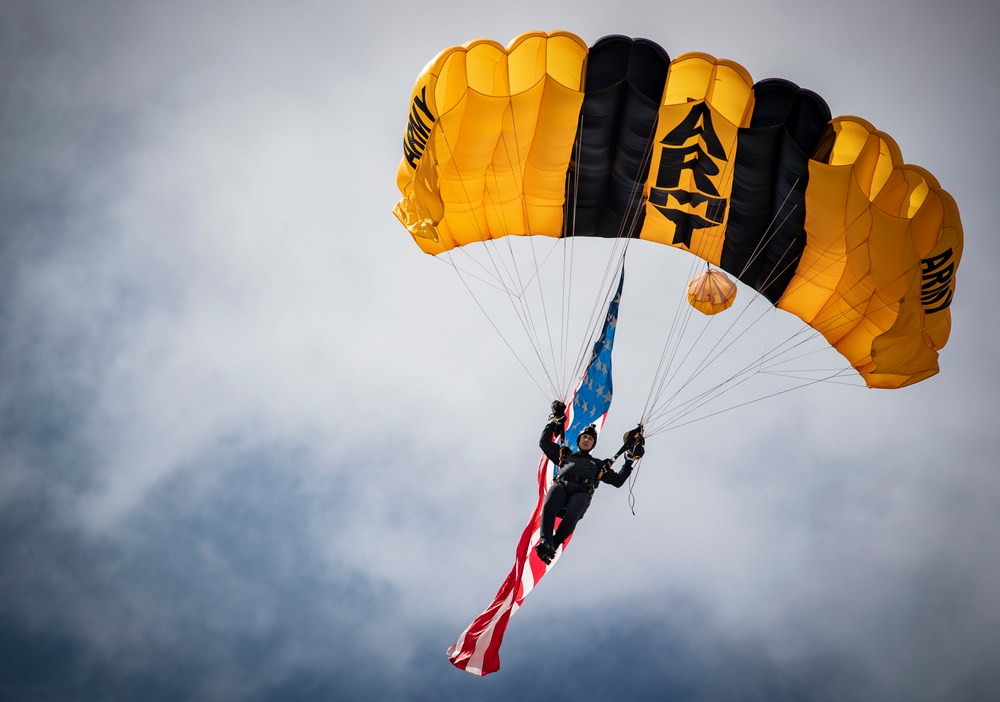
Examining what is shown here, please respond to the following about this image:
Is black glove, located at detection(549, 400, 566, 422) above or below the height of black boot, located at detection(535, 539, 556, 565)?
above

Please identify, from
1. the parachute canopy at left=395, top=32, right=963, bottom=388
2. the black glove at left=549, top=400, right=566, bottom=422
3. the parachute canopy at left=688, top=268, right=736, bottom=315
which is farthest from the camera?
the parachute canopy at left=688, top=268, right=736, bottom=315

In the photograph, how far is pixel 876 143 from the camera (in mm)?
8852

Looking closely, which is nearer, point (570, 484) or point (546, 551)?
point (546, 551)

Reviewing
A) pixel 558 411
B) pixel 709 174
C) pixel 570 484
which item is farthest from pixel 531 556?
pixel 709 174

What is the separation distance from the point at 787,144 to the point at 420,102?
420cm

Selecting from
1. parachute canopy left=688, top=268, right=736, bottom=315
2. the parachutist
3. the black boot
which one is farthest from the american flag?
parachute canopy left=688, top=268, right=736, bottom=315

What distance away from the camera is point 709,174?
10016 mm

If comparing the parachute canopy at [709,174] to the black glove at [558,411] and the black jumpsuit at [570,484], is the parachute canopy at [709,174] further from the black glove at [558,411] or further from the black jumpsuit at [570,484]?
the black jumpsuit at [570,484]

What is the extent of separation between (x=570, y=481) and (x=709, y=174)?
413 centimetres

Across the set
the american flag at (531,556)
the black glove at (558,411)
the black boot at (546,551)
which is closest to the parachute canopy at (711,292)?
the american flag at (531,556)

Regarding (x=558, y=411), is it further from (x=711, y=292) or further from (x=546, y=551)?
(x=711, y=292)

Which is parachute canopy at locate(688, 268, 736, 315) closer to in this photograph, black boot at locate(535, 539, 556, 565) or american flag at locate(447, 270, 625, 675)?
american flag at locate(447, 270, 625, 675)

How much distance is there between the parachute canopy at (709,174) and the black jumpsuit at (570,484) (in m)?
2.87

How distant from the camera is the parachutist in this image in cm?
896
